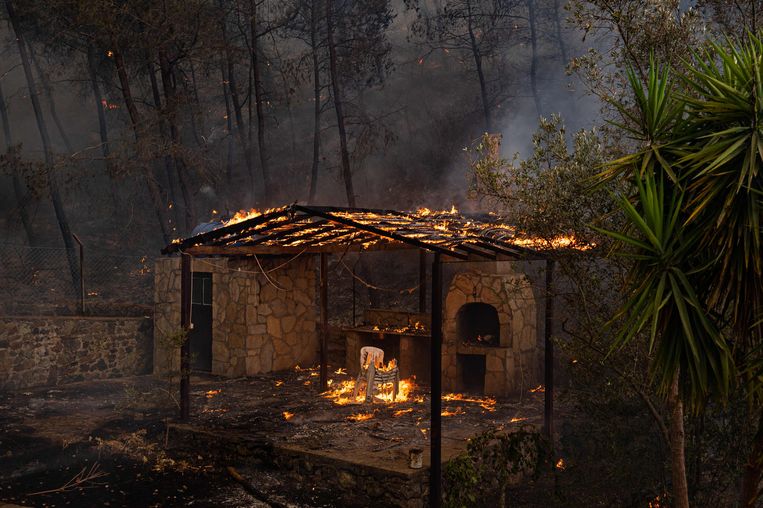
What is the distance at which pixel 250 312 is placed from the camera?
47.6 ft

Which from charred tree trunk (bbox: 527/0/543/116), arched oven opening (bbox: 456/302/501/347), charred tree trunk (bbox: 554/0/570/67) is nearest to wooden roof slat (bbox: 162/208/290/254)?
arched oven opening (bbox: 456/302/501/347)

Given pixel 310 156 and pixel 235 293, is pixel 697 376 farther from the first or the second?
pixel 310 156

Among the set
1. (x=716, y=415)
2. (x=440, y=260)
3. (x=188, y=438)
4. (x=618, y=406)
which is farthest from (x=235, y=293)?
(x=716, y=415)

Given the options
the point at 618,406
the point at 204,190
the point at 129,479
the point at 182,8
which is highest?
the point at 182,8

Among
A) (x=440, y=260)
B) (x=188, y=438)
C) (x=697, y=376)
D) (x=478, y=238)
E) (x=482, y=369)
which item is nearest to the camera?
(x=697, y=376)

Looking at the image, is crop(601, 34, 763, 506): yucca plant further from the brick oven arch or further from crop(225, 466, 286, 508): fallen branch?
the brick oven arch

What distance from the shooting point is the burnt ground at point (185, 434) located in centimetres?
819

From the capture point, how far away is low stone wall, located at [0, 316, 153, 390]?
13.6 m

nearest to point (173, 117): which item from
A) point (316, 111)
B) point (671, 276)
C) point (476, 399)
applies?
point (316, 111)

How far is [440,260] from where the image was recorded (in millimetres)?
8227

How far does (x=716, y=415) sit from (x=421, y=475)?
330cm

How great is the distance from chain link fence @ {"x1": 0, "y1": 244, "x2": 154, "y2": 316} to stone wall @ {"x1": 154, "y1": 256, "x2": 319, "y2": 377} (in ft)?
4.18

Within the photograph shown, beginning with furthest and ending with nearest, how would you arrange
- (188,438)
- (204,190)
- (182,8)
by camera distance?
(204,190) < (182,8) < (188,438)

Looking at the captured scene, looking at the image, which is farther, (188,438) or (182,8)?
(182,8)
